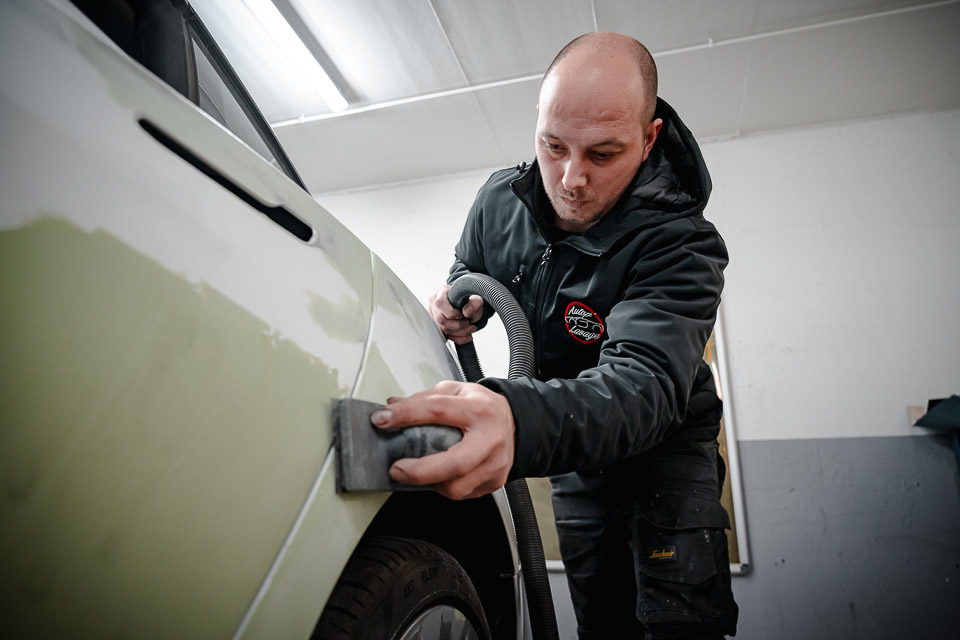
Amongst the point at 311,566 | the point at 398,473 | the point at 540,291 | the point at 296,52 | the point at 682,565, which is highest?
the point at 296,52

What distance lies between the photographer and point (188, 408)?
44cm

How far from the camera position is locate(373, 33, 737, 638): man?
34.2 inches

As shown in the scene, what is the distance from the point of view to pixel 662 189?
4.12 ft

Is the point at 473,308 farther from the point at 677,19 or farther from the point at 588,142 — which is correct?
the point at 677,19

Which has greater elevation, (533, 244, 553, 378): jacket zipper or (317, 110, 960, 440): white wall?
(317, 110, 960, 440): white wall

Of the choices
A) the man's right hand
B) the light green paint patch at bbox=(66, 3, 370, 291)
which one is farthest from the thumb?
the light green paint patch at bbox=(66, 3, 370, 291)

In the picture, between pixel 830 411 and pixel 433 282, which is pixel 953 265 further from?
pixel 433 282

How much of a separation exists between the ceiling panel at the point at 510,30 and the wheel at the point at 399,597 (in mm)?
2768

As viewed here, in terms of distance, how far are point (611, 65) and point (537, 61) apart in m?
2.19

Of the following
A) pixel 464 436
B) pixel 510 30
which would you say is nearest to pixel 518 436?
pixel 464 436

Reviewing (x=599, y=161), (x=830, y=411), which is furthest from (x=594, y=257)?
(x=830, y=411)

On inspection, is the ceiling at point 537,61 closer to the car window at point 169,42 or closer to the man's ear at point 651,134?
the man's ear at point 651,134

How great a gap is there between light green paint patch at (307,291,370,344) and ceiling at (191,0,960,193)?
2640 millimetres

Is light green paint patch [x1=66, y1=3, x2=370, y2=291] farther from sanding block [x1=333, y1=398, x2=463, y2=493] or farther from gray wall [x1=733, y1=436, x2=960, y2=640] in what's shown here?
gray wall [x1=733, y1=436, x2=960, y2=640]
